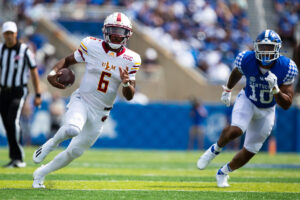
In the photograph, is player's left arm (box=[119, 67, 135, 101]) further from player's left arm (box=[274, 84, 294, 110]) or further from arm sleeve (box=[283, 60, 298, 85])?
arm sleeve (box=[283, 60, 298, 85])

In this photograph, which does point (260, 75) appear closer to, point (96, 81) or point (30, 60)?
point (96, 81)

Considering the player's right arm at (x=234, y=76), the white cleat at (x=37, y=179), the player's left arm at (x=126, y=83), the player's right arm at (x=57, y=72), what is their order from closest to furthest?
the player's left arm at (x=126, y=83) → the player's right arm at (x=57, y=72) → the white cleat at (x=37, y=179) → the player's right arm at (x=234, y=76)

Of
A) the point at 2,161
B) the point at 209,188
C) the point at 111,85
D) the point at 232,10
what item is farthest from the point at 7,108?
the point at 232,10

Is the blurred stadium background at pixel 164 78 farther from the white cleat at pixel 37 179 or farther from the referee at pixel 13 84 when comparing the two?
the white cleat at pixel 37 179

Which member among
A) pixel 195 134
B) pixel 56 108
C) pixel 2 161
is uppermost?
pixel 2 161

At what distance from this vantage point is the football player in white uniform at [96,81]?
5.68 m

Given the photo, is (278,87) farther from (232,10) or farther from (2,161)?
(232,10)

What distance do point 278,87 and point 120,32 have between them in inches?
70.5

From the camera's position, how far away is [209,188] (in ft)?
20.8

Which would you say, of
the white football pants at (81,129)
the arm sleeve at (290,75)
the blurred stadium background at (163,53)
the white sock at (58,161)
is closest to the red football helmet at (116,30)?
the white football pants at (81,129)

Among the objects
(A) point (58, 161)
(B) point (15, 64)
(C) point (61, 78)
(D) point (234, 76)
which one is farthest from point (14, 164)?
(D) point (234, 76)

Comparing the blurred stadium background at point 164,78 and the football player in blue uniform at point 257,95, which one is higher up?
the football player in blue uniform at point 257,95

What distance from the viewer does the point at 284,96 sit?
595 centimetres

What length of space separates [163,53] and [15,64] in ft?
32.8
